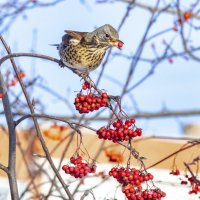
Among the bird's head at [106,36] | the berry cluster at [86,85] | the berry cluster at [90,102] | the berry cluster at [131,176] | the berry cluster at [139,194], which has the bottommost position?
the berry cluster at [139,194]

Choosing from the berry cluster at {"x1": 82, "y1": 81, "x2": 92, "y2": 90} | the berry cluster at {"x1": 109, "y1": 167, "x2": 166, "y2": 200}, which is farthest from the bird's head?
the berry cluster at {"x1": 109, "y1": 167, "x2": 166, "y2": 200}

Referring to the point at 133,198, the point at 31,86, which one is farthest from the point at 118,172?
the point at 31,86

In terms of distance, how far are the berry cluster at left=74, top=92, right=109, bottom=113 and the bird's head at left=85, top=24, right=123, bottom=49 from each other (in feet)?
2.86

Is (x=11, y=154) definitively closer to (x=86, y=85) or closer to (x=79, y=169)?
(x=79, y=169)

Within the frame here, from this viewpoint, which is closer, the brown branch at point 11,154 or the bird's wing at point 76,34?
the brown branch at point 11,154

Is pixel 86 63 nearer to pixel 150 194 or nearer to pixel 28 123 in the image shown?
pixel 28 123

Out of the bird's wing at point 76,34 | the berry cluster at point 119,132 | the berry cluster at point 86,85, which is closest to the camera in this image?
the berry cluster at point 119,132

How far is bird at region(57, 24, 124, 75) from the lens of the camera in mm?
2797

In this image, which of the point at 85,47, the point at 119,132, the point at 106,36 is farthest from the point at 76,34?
the point at 119,132

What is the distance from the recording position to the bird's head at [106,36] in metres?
2.72

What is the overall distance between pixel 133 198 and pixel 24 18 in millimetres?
2576

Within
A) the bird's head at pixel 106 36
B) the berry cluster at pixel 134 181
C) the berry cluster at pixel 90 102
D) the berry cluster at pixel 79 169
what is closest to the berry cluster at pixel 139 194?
the berry cluster at pixel 134 181

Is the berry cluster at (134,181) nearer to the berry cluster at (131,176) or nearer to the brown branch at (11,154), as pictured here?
the berry cluster at (131,176)

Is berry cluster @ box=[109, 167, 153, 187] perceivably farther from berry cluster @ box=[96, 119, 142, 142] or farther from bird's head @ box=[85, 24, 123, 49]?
bird's head @ box=[85, 24, 123, 49]
